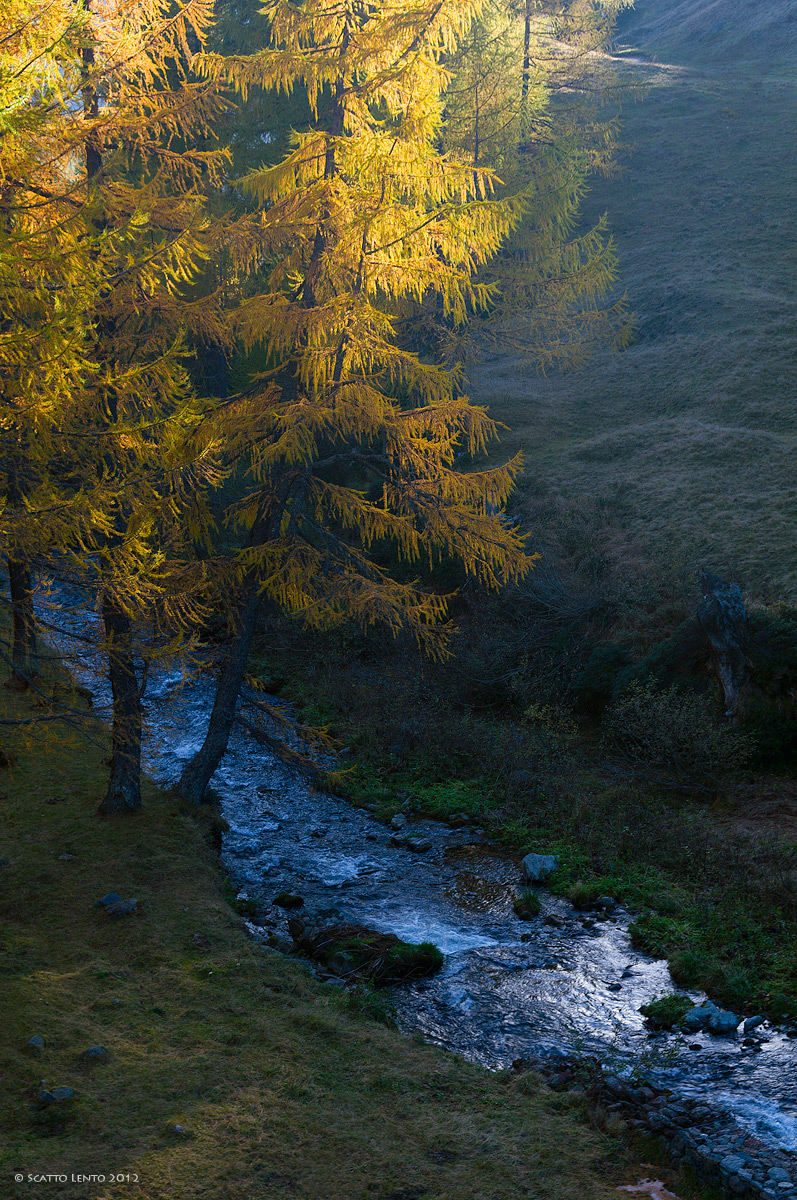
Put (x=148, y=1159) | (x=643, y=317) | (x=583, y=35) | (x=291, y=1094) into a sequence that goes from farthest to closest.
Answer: (x=643, y=317) < (x=583, y=35) < (x=291, y=1094) < (x=148, y=1159)

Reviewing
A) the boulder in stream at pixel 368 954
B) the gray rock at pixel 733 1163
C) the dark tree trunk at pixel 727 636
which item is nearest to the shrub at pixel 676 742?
the dark tree trunk at pixel 727 636

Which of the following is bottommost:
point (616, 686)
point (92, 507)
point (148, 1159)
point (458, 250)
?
point (616, 686)

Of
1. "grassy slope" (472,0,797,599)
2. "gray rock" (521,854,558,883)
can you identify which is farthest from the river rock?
"grassy slope" (472,0,797,599)

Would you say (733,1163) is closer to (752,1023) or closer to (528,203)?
(752,1023)

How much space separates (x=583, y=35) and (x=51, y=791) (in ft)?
105

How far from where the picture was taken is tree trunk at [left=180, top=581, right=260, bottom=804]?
32.6 feet

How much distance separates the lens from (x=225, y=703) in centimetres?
1023

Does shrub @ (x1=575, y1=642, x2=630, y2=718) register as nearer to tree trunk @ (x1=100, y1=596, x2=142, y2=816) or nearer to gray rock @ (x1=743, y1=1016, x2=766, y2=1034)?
gray rock @ (x1=743, y1=1016, x2=766, y2=1034)

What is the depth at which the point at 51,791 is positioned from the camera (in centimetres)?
1004

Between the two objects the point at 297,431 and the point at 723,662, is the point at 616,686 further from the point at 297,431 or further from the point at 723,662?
the point at 297,431

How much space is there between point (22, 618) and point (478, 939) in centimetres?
588

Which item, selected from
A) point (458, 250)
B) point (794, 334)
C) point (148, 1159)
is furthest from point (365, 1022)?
point (794, 334)

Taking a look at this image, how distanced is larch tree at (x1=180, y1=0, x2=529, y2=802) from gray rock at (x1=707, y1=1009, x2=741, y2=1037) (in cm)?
483

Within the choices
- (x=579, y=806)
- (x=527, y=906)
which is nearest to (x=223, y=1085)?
(x=527, y=906)
